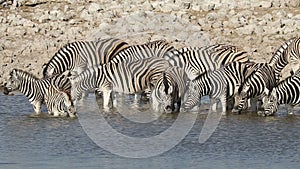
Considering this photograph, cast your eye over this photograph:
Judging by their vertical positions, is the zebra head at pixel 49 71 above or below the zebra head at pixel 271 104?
above

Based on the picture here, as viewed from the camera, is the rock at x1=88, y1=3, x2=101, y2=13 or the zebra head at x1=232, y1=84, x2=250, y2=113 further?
the rock at x1=88, y1=3, x2=101, y2=13

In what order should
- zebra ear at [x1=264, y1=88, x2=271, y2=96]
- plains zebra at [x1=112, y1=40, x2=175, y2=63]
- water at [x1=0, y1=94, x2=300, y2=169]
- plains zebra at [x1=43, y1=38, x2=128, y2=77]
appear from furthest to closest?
plains zebra at [x1=43, y1=38, x2=128, y2=77], plains zebra at [x1=112, y1=40, x2=175, y2=63], zebra ear at [x1=264, y1=88, x2=271, y2=96], water at [x1=0, y1=94, x2=300, y2=169]

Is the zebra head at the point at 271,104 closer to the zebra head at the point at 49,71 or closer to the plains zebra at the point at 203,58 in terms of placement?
the plains zebra at the point at 203,58

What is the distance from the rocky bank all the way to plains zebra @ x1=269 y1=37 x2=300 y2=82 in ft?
4.04

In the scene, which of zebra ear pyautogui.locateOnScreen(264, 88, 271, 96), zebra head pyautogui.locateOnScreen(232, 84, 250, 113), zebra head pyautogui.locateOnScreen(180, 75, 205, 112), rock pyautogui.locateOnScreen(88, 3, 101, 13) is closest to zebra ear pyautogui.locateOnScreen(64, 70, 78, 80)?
zebra head pyautogui.locateOnScreen(180, 75, 205, 112)

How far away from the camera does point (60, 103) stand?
44.8 feet

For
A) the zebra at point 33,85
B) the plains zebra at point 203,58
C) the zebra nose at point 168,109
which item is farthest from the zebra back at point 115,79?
the zebra nose at point 168,109

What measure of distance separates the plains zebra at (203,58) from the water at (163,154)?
1418mm

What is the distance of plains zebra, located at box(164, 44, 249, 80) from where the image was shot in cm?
1505

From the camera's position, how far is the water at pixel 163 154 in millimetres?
10797

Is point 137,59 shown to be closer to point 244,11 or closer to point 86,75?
point 86,75

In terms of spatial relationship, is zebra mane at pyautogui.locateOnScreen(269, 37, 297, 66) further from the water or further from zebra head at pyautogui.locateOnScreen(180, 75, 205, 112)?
zebra head at pyautogui.locateOnScreen(180, 75, 205, 112)

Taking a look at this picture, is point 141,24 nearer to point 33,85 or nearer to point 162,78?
point 162,78

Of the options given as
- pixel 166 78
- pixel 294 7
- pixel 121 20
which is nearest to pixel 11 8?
pixel 121 20
